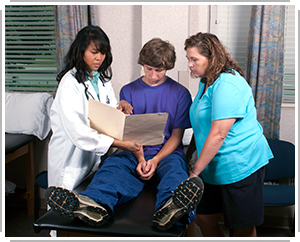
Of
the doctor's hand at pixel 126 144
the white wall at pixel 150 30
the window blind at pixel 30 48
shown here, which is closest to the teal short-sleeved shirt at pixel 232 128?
the doctor's hand at pixel 126 144

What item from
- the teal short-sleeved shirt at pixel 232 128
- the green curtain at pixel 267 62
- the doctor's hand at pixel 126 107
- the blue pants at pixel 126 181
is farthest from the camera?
the green curtain at pixel 267 62

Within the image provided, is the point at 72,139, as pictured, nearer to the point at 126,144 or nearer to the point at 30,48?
the point at 126,144

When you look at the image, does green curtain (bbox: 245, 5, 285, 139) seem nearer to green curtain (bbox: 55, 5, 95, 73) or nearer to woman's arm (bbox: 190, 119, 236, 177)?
woman's arm (bbox: 190, 119, 236, 177)

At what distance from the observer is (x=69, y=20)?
2459 millimetres

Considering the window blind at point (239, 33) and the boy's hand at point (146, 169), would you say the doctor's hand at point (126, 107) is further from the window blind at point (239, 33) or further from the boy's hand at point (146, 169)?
the window blind at point (239, 33)

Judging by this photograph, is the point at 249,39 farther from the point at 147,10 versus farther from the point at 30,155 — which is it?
the point at 30,155

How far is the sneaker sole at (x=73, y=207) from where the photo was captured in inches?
39.8

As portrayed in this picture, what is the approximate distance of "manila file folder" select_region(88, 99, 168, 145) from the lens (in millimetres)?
1310

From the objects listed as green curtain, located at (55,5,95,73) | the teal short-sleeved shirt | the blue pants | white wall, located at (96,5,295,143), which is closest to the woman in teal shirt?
the teal short-sleeved shirt

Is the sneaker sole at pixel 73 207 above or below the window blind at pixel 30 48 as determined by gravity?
below

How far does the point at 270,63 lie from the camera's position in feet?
7.64

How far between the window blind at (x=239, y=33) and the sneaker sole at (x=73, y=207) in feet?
6.71

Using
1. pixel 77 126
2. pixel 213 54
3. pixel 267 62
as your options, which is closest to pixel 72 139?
pixel 77 126

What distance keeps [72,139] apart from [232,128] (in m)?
0.84
